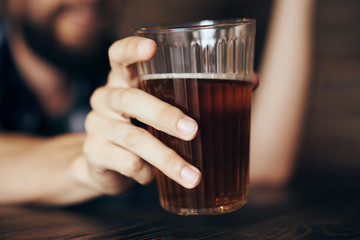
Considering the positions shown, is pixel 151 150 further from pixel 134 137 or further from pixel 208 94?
pixel 208 94

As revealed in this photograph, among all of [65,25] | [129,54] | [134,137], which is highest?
[65,25]

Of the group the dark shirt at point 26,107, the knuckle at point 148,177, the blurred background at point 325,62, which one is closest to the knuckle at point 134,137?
the knuckle at point 148,177

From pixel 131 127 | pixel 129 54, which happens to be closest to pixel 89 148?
pixel 131 127

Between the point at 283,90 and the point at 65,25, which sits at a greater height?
the point at 65,25

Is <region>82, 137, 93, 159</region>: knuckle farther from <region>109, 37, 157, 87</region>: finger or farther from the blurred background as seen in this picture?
the blurred background

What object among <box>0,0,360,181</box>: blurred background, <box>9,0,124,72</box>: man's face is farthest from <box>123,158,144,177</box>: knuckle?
<box>0,0,360,181</box>: blurred background

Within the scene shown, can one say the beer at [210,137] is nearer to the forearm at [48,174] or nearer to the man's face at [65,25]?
the forearm at [48,174]
